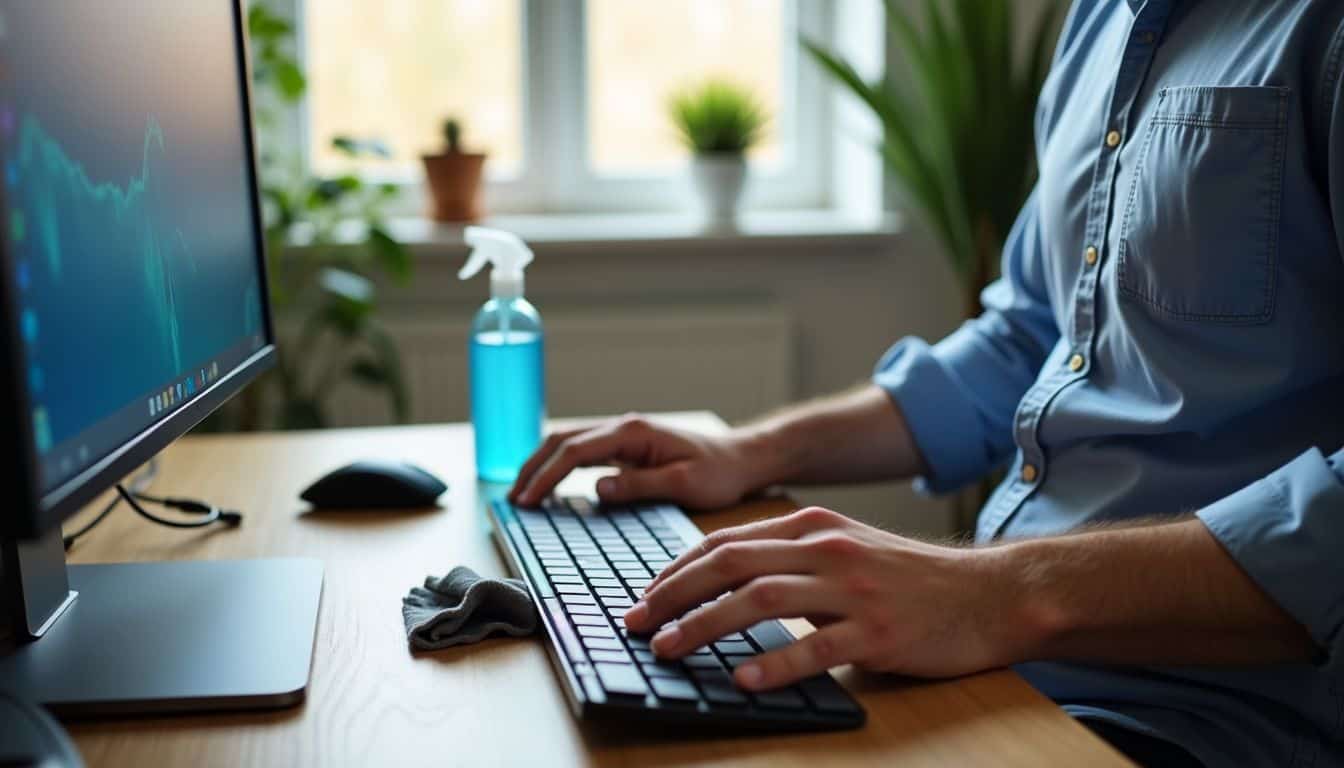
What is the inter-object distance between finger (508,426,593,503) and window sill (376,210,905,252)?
4.39ft

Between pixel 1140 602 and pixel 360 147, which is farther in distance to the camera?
pixel 360 147

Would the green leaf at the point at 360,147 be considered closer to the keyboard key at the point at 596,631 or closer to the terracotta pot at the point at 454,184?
the terracotta pot at the point at 454,184

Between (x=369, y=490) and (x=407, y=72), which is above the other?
(x=407, y=72)

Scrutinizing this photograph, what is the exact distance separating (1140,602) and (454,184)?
1906 mm

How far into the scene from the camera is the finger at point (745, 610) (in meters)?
0.68

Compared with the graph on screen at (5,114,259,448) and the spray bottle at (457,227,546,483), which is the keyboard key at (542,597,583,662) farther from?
the spray bottle at (457,227,546,483)

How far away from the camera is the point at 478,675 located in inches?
28.5

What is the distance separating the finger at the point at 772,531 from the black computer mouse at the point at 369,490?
389 mm

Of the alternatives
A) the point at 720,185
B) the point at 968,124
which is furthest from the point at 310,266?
the point at 968,124

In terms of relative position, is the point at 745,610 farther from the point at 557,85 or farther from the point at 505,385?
the point at 557,85

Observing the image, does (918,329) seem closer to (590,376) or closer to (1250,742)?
(590,376)

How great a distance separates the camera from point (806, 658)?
669 millimetres

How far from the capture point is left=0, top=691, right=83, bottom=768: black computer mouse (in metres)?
0.54

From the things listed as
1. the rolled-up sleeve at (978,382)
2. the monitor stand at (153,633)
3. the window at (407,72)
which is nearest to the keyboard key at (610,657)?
the monitor stand at (153,633)
